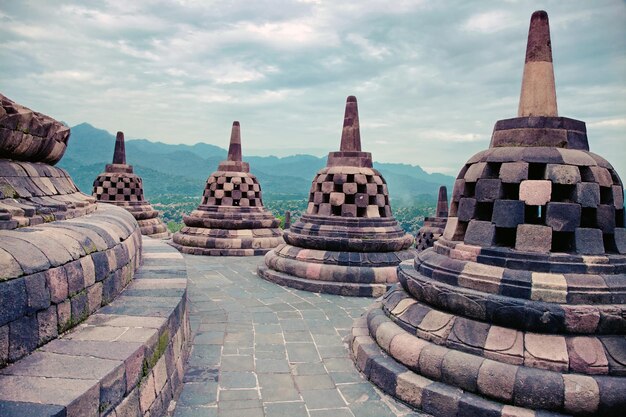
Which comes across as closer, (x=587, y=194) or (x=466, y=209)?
(x=587, y=194)

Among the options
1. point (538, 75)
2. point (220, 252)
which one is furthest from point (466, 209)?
point (220, 252)

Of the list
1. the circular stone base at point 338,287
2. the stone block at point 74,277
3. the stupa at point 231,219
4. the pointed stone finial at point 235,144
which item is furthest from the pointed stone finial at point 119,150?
the stone block at point 74,277

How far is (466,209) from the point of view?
4.68 m

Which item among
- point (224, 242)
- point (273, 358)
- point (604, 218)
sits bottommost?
point (273, 358)

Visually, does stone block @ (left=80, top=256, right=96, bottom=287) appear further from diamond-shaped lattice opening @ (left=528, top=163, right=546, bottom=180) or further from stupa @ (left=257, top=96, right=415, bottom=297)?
stupa @ (left=257, top=96, right=415, bottom=297)

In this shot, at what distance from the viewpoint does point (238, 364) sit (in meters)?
4.76

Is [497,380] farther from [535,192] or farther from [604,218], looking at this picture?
[604,218]

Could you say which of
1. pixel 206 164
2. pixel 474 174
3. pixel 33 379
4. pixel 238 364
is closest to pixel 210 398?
pixel 238 364

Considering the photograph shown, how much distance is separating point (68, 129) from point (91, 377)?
406cm

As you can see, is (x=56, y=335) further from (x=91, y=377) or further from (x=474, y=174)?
(x=474, y=174)

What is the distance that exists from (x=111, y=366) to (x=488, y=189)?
11.9ft

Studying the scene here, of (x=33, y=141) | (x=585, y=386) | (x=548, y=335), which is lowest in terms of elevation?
(x=585, y=386)

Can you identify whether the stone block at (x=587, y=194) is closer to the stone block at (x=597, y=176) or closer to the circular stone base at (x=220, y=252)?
the stone block at (x=597, y=176)

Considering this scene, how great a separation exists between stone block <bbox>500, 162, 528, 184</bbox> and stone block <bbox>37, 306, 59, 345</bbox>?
3999 millimetres
